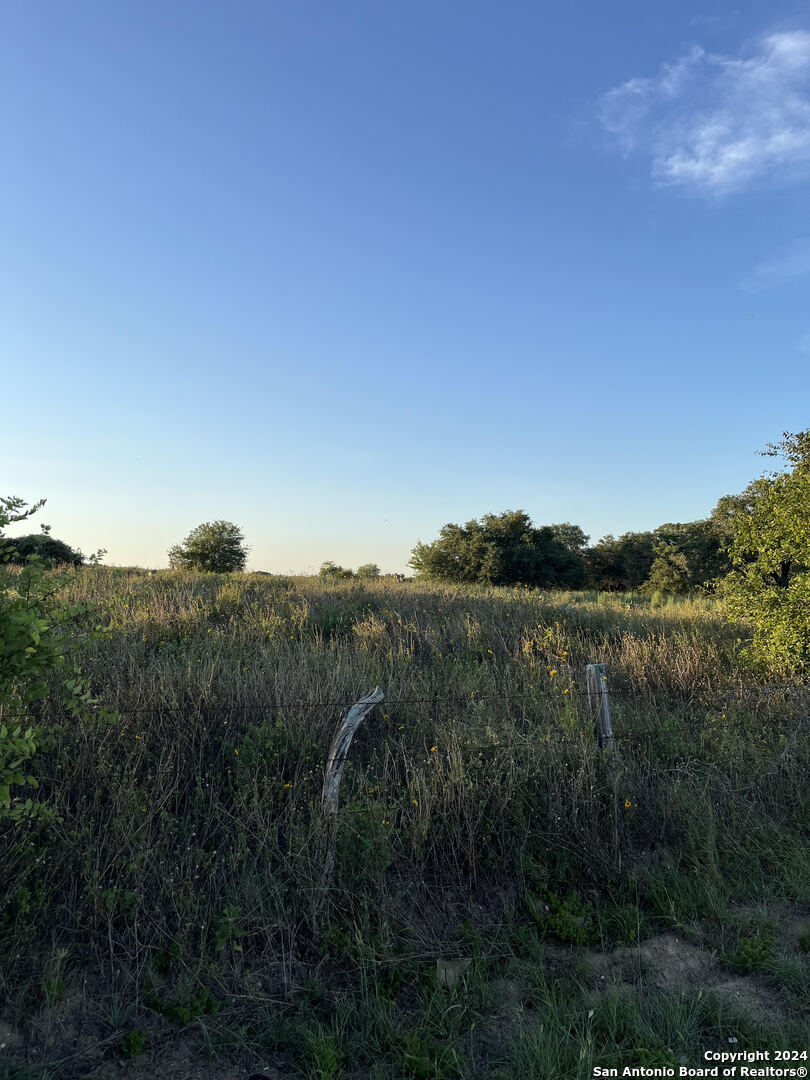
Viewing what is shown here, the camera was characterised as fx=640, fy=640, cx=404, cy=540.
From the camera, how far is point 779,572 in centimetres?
936

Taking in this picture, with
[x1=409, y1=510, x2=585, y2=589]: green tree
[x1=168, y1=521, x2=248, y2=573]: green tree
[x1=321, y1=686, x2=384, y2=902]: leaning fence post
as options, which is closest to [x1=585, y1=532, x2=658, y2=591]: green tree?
[x1=409, y1=510, x2=585, y2=589]: green tree

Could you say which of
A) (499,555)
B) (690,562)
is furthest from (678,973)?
(690,562)

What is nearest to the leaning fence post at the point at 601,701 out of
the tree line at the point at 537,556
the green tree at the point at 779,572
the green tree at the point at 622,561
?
the green tree at the point at 779,572

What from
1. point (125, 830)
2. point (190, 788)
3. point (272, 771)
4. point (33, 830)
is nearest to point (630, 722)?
point (272, 771)

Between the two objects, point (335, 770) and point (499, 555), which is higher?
point (499, 555)

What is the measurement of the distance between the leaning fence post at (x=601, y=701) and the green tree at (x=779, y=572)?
399cm

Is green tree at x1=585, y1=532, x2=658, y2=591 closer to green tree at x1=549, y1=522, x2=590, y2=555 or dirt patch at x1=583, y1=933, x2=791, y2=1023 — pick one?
green tree at x1=549, y1=522, x2=590, y2=555

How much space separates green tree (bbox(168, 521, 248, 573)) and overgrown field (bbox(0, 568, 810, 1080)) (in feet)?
98.0

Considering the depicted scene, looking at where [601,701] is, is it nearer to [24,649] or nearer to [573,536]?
[24,649]

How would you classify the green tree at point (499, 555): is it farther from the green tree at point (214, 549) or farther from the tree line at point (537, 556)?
the green tree at point (214, 549)

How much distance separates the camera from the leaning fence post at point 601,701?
5.82 m

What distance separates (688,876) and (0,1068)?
4.49m

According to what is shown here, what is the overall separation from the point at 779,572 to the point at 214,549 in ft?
105

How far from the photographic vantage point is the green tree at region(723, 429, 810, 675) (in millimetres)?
8461
